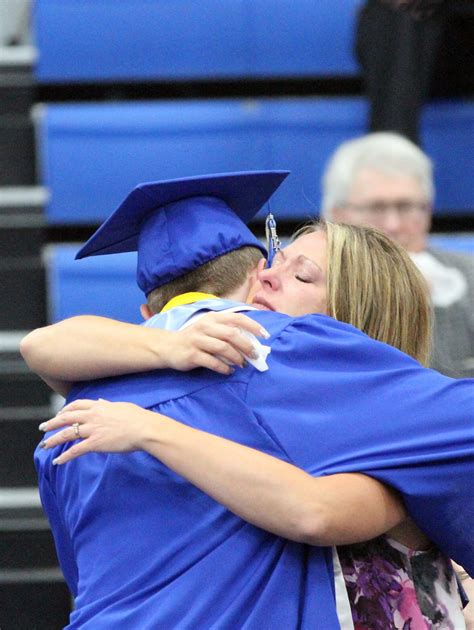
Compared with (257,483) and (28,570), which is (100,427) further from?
(28,570)

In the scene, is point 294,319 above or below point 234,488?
above

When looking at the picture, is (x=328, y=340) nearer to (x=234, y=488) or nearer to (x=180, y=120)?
(x=234, y=488)

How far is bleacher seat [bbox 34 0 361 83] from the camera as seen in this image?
4.07 meters

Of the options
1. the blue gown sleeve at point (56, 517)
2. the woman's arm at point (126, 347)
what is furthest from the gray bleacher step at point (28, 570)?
the woman's arm at point (126, 347)

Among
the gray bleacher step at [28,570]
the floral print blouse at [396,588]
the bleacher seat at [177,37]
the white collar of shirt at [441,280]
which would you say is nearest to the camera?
the floral print blouse at [396,588]

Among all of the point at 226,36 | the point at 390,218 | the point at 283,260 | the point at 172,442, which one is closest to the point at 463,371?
the point at 390,218

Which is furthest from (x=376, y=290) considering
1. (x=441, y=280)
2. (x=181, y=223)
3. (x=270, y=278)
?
(x=441, y=280)

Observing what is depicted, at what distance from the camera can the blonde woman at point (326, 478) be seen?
4.72 feet

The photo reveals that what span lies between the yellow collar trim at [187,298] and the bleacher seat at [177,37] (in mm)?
2549

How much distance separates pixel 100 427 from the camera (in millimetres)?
1497

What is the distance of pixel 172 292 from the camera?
66.6 inches

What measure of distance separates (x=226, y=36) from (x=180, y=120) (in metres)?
0.33

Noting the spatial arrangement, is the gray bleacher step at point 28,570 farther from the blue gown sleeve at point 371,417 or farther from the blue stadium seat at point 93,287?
the blue gown sleeve at point 371,417

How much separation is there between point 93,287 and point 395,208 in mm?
970
